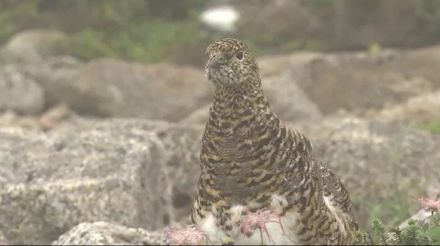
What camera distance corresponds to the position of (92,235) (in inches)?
213

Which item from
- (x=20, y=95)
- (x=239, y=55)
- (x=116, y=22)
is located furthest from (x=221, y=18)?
(x=239, y=55)

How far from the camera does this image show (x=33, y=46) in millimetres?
17812

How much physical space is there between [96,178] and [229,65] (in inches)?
118

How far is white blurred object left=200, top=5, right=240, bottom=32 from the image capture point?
64.2 feet

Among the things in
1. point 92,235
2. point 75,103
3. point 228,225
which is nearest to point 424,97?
point 75,103

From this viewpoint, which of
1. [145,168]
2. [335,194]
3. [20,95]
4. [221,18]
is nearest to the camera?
[335,194]

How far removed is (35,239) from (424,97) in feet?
25.5

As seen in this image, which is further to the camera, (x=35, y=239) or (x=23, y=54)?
(x=23, y=54)

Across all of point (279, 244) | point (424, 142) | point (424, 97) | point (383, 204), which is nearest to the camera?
point (279, 244)

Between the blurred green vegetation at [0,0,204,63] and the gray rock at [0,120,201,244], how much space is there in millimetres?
9722

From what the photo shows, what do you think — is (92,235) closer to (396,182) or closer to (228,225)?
(228,225)

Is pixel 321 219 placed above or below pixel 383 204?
below

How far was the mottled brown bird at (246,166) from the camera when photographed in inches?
167

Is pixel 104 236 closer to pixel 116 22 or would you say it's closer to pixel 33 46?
pixel 33 46
